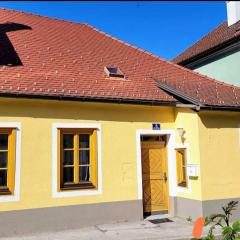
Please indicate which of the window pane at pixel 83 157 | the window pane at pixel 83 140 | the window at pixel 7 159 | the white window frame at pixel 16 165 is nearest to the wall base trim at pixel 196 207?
the window pane at pixel 83 157

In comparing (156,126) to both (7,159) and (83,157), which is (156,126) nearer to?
(83,157)

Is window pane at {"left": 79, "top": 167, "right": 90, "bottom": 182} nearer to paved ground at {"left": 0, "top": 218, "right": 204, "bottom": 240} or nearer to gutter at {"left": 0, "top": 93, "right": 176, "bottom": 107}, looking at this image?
paved ground at {"left": 0, "top": 218, "right": 204, "bottom": 240}

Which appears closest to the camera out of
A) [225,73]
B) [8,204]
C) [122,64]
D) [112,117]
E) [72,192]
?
[8,204]

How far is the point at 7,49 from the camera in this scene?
35.2ft

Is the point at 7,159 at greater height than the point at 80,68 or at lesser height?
lesser

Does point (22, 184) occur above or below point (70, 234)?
above

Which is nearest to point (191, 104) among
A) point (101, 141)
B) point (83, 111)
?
point (101, 141)

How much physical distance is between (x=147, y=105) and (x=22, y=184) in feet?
13.3

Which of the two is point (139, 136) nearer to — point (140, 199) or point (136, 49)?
point (140, 199)

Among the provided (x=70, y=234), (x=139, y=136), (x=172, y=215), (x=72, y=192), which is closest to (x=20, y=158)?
(x=72, y=192)

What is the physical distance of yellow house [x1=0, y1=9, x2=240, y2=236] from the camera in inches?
360

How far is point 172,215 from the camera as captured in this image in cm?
1083

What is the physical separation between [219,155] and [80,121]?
13.0ft

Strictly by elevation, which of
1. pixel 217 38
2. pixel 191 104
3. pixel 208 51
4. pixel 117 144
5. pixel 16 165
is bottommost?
pixel 16 165
